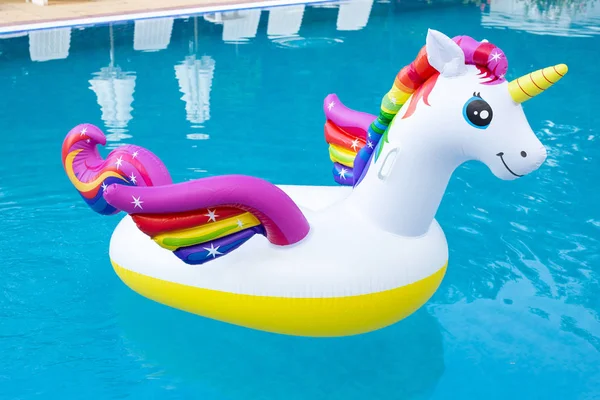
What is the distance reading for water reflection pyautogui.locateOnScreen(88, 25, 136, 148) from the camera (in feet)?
21.3

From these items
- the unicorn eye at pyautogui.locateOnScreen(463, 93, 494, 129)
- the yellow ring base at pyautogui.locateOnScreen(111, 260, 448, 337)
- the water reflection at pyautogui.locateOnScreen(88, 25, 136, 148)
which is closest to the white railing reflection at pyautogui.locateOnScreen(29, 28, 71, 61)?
the water reflection at pyautogui.locateOnScreen(88, 25, 136, 148)

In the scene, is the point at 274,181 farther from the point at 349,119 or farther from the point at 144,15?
the point at 144,15

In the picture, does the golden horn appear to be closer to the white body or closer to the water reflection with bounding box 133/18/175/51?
the white body

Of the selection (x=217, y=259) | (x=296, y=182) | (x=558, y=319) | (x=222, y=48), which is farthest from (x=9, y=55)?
(x=558, y=319)

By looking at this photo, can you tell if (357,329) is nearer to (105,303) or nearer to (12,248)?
(105,303)

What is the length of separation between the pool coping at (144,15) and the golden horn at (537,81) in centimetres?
812

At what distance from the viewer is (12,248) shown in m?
4.54

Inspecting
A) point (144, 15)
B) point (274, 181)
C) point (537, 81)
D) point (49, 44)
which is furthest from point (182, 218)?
point (144, 15)

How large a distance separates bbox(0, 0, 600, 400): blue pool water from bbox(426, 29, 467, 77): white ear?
1357 millimetres

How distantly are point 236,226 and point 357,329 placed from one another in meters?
0.74

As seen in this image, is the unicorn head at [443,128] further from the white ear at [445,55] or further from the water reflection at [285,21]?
the water reflection at [285,21]

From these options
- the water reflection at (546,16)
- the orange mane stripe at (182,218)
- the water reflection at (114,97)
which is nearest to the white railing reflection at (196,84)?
the water reflection at (114,97)

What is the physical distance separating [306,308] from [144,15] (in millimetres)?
8180

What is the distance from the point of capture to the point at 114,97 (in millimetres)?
7410
